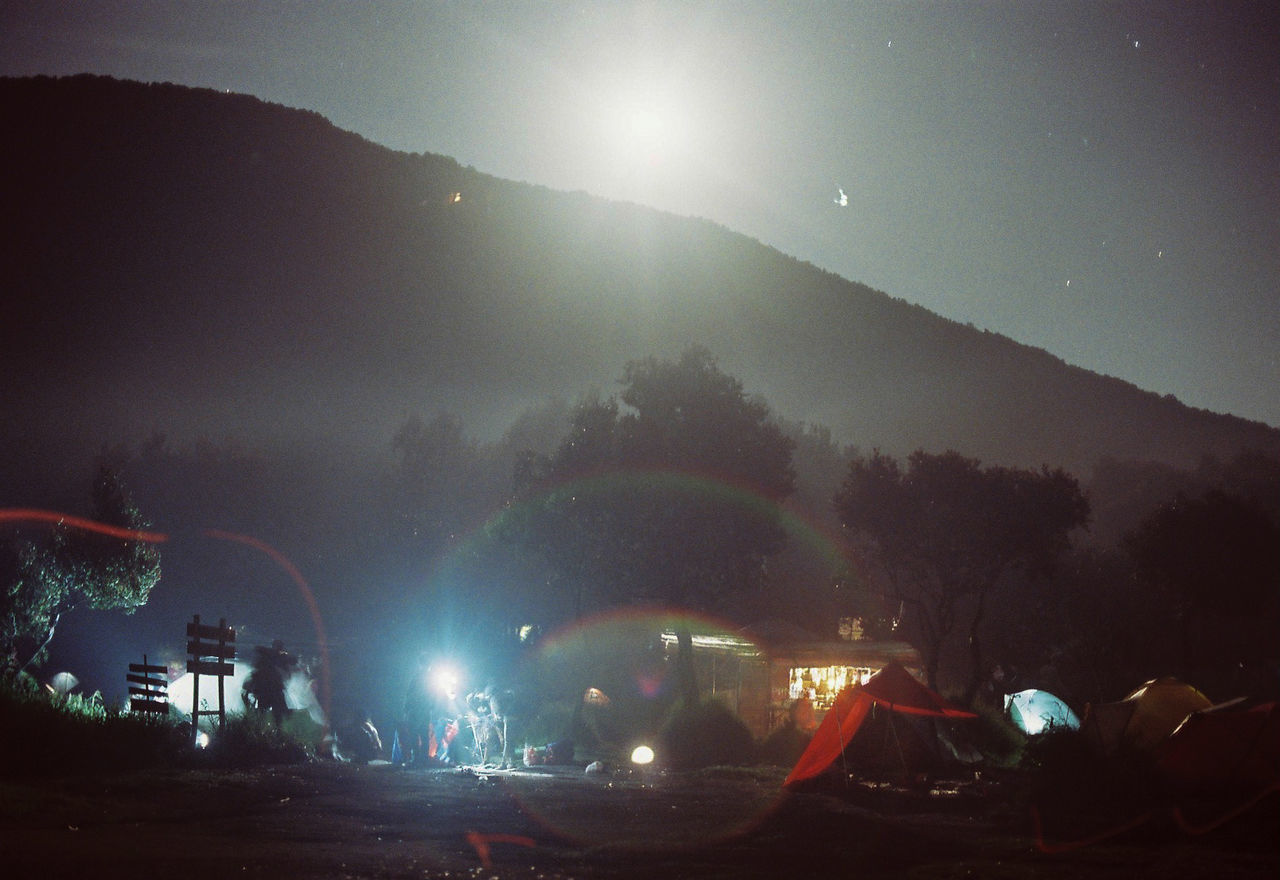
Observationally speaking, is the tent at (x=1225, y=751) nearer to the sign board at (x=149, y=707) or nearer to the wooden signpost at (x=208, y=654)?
the wooden signpost at (x=208, y=654)

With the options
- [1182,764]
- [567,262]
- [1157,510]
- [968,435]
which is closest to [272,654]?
[1182,764]

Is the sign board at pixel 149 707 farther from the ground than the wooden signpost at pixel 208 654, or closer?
closer

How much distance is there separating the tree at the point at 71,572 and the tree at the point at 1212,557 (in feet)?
125

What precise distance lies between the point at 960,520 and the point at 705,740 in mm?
13334

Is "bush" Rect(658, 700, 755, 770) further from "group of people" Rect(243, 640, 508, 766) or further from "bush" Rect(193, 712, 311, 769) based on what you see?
"bush" Rect(193, 712, 311, 769)

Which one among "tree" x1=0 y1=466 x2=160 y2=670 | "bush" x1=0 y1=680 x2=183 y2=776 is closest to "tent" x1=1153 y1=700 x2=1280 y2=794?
"bush" x1=0 y1=680 x2=183 y2=776

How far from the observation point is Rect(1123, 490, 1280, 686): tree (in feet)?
144

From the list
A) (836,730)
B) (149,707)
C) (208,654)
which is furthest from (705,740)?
(149,707)

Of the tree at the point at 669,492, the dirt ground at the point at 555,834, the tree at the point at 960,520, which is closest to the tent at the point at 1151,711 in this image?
the dirt ground at the point at 555,834

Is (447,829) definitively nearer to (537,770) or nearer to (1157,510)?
(537,770)

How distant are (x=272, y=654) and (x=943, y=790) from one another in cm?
1745

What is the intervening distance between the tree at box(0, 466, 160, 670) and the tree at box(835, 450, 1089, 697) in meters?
24.5

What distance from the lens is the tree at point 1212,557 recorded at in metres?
43.9

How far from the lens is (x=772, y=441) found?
39312mm
